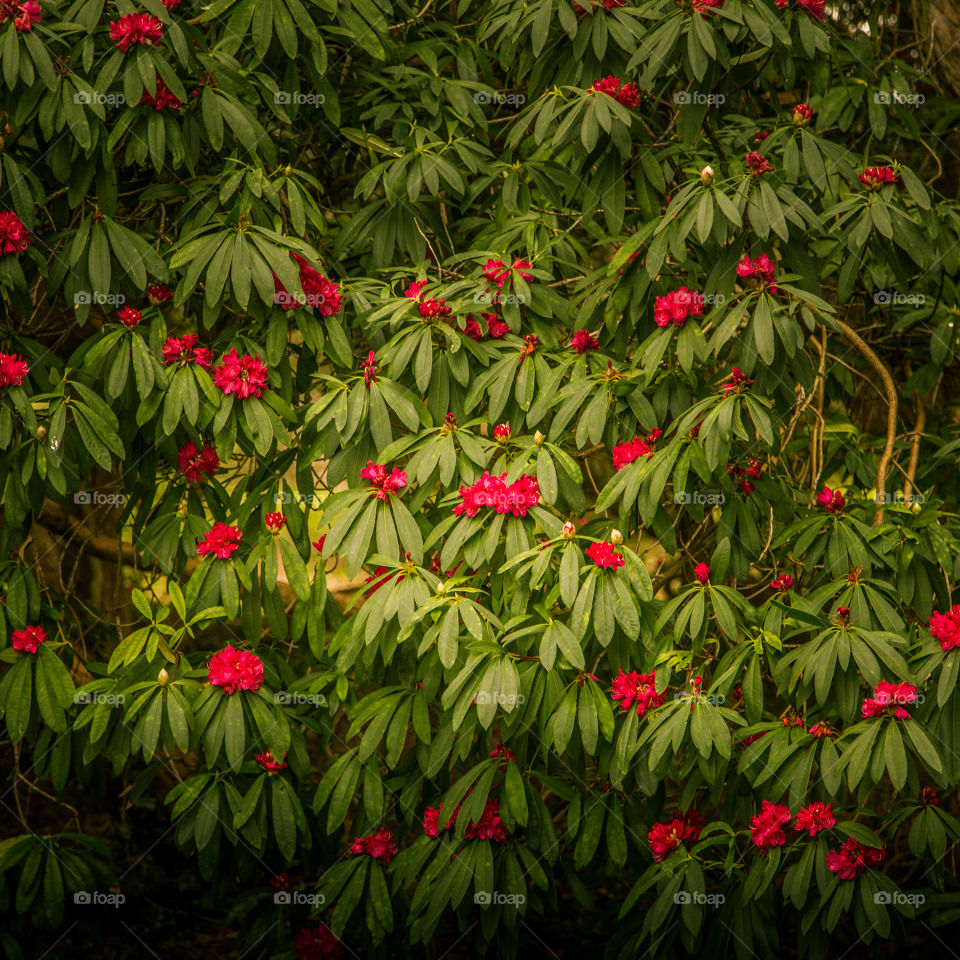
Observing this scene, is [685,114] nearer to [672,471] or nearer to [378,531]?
[672,471]

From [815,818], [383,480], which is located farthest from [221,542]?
[815,818]

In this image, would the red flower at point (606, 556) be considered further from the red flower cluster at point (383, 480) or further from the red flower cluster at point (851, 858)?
the red flower cluster at point (851, 858)

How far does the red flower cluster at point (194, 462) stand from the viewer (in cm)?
261

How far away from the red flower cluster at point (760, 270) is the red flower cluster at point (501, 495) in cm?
69

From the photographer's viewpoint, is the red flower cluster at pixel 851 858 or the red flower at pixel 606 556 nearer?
the red flower at pixel 606 556

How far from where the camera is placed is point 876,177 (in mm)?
2516

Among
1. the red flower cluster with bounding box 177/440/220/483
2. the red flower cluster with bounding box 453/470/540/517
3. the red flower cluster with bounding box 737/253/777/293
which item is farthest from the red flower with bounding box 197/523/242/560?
the red flower cluster with bounding box 737/253/777/293

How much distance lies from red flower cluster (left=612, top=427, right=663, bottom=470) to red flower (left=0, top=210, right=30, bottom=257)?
5.05 feet

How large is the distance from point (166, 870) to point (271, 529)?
2244 mm

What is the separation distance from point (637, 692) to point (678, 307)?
92 cm

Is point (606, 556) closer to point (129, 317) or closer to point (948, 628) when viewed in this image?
point (948, 628)

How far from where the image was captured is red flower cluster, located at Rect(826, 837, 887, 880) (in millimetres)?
2354

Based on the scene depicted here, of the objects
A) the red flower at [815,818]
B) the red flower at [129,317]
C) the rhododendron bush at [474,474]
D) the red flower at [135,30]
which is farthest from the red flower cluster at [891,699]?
the red flower at [135,30]

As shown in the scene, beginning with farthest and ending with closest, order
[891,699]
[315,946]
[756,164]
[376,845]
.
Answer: [315,946] → [376,845] → [756,164] → [891,699]
